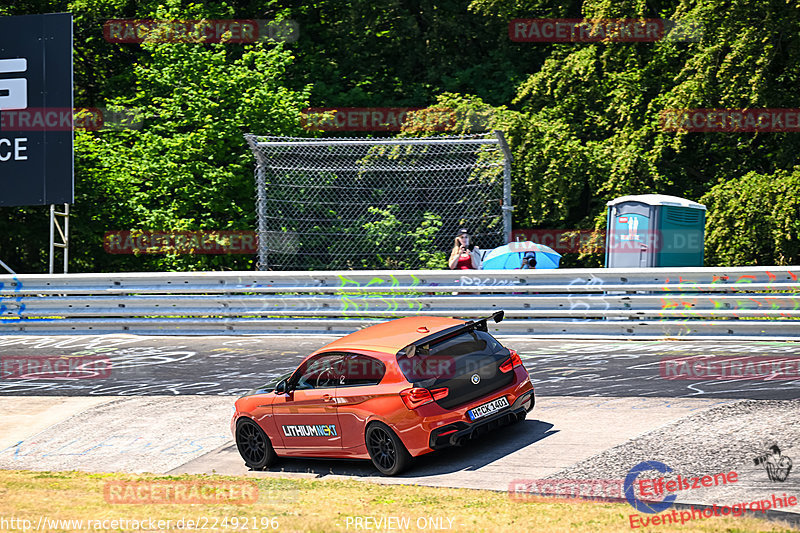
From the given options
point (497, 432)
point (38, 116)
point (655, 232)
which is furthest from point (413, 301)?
point (38, 116)

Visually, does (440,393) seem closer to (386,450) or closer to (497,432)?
(386,450)

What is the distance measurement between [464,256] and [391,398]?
798 cm

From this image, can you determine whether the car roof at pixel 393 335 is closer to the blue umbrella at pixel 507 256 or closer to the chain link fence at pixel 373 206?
the blue umbrella at pixel 507 256

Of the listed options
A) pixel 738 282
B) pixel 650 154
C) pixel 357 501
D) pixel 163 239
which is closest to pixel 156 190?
pixel 163 239

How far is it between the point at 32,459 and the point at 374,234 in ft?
30.2

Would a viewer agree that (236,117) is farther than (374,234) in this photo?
Yes

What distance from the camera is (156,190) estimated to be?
21.4 metres

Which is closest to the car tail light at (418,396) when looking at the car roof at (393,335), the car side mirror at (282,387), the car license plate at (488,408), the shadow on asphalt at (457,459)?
the car license plate at (488,408)

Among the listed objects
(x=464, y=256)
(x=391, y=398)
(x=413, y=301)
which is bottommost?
(x=391, y=398)

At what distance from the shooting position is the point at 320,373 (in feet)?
32.1

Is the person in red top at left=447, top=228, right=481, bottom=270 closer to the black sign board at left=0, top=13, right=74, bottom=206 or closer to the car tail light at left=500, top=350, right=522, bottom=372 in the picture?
the car tail light at left=500, top=350, right=522, bottom=372

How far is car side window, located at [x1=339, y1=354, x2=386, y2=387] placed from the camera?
928 centimetres

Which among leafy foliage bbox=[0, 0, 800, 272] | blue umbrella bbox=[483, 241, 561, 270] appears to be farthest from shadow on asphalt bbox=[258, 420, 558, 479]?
leafy foliage bbox=[0, 0, 800, 272]

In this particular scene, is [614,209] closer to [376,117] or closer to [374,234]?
[374,234]
